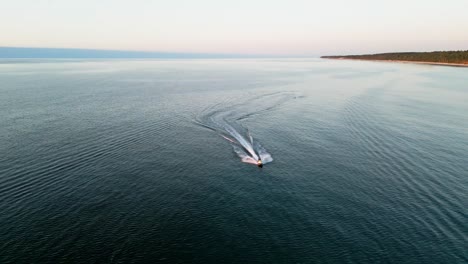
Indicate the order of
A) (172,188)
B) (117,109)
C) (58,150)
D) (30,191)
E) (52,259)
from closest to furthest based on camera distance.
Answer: (52,259), (30,191), (172,188), (58,150), (117,109)

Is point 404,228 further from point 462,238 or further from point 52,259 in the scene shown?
point 52,259

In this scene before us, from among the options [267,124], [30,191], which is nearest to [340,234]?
[30,191]

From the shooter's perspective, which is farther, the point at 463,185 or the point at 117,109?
the point at 117,109

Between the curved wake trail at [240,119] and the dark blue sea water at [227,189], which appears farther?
the curved wake trail at [240,119]

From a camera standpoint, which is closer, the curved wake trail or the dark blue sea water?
the dark blue sea water
